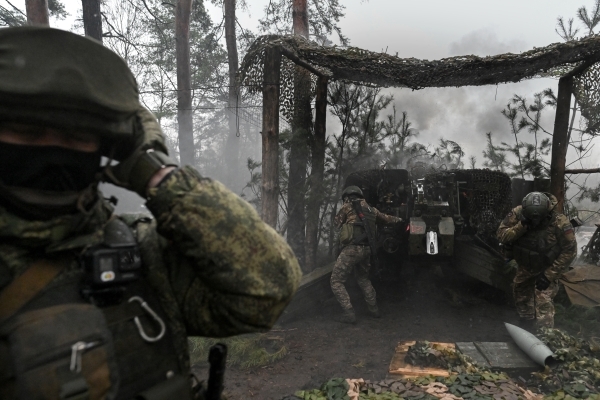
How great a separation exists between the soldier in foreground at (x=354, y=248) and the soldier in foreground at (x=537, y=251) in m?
2.03

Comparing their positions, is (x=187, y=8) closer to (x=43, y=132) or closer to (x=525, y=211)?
(x=525, y=211)

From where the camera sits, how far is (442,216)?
303 inches

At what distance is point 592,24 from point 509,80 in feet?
10.9

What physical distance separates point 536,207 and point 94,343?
20.9 feet

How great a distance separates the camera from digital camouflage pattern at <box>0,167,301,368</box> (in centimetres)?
137

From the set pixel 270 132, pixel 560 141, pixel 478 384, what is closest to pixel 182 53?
pixel 270 132

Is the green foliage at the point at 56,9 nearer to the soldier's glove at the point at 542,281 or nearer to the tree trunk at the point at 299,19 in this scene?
the tree trunk at the point at 299,19

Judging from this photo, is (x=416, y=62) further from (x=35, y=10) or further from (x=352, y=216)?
(x=35, y=10)

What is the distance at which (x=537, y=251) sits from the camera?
257 inches

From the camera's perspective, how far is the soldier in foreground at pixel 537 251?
6.47 m

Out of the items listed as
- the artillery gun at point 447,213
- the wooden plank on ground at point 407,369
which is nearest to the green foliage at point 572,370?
the wooden plank on ground at point 407,369

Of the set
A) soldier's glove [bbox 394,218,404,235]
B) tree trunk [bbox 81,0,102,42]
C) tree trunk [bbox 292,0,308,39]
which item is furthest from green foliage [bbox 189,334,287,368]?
tree trunk [bbox 292,0,308,39]

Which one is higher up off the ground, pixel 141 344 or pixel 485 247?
pixel 141 344

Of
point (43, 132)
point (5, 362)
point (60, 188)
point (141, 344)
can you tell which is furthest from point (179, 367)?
point (43, 132)
